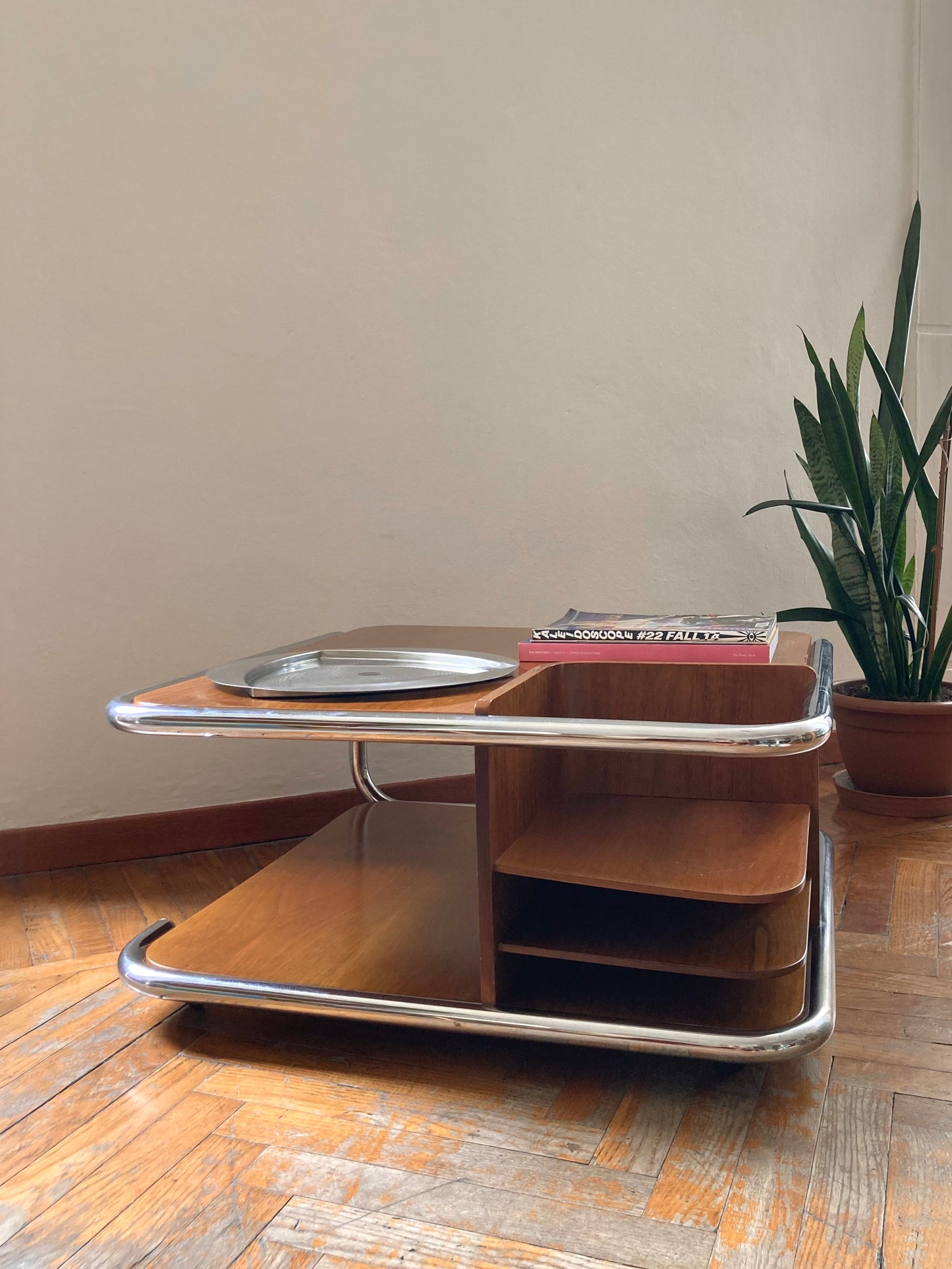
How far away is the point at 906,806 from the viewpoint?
1.89 m

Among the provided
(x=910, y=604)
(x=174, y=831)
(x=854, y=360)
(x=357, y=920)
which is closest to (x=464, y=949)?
(x=357, y=920)

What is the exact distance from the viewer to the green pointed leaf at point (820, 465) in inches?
74.7

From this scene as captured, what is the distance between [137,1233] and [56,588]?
3.67ft

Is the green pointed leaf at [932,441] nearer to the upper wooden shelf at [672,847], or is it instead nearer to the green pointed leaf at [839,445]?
the green pointed leaf at [839,445]

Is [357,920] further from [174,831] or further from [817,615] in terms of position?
[817,615]

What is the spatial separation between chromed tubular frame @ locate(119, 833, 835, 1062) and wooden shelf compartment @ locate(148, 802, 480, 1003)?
0.02 meters

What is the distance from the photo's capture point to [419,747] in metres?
1.98

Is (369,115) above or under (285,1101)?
above

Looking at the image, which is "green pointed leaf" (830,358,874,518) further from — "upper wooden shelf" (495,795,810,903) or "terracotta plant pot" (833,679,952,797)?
"upper wooden shelf" (495,795,810,903)

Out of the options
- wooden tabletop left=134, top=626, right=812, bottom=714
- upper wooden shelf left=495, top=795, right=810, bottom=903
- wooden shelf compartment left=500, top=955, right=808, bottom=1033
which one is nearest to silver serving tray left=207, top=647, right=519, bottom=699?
wooden tabletop left=134, top=626, right=812, bottom=714

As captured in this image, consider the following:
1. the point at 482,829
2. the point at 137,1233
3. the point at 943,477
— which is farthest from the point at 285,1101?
the point at 943,477

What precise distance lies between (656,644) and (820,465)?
0.93m

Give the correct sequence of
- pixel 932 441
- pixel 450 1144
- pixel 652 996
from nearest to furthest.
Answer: pixel 450 1144 → pixel 652 996 → pixel 932 441

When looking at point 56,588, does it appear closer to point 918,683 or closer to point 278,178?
point 278,178
